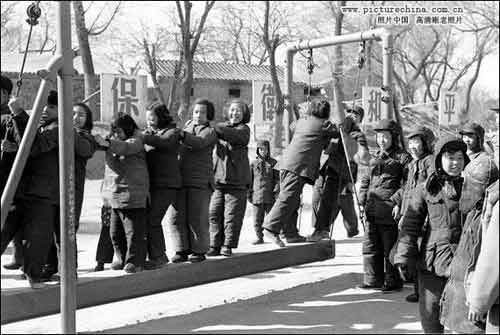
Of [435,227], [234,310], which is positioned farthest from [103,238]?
[435,227]

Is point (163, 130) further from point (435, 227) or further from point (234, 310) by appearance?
point (435, 227)

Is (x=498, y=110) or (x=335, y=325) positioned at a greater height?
(x=498, y=110)

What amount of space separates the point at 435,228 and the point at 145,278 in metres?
2.10

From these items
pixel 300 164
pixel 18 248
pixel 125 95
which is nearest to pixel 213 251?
pixel 300 164

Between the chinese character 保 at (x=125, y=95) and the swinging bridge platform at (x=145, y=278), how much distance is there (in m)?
1.59

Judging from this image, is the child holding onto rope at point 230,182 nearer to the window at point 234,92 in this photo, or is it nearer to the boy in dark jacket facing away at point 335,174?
the boy in dark jacket facing away at point 335,174

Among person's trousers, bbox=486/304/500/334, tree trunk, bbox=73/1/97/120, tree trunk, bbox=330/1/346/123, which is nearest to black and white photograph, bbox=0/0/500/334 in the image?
person's trousers, bbox=486/304/500/334

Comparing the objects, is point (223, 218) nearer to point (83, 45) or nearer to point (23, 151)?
point (23, 151)

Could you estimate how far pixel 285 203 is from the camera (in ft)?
20.0

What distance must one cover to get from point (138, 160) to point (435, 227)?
7.45 feet

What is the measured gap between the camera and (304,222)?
1094cm

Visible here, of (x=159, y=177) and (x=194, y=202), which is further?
(x=194, y=202)

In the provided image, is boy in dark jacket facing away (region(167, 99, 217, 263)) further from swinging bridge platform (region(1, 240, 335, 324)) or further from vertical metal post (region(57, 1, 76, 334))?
vertical metal post (region(57, 1, 76, 334))

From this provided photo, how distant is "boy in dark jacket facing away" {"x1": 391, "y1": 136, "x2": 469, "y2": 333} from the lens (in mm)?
4031
